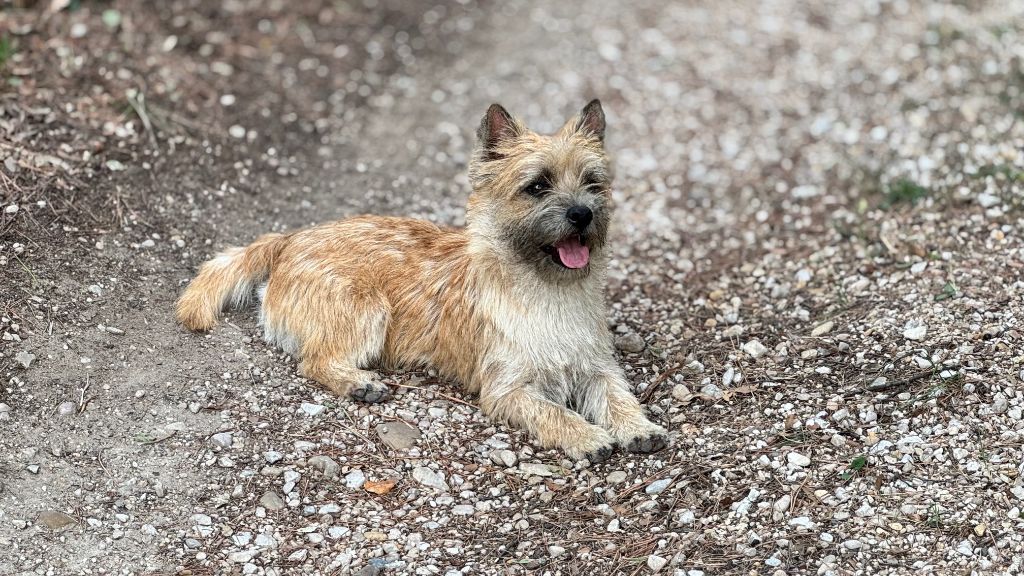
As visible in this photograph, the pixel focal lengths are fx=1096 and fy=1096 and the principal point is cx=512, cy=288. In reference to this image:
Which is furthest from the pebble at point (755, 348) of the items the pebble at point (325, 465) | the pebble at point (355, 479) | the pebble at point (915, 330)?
the pebble at point (325, 465)

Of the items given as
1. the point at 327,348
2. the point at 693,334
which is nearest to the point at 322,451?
the point at 327,348

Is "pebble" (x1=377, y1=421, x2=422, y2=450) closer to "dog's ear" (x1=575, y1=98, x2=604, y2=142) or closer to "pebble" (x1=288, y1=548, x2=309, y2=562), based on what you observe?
"pebble" (x1=288, y1=548, x2=309, y2=562)

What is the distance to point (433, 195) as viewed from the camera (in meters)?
9.69

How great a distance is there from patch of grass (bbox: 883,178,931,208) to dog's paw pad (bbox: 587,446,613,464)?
4.07 m

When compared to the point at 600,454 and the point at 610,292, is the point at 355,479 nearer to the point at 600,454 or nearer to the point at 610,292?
the point at 600,454

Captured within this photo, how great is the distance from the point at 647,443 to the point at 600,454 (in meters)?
0.28

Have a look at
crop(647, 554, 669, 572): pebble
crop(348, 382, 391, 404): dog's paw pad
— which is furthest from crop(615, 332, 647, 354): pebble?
crop(647, 554, 669, 572): pebble

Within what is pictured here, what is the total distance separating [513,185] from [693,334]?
2012mm

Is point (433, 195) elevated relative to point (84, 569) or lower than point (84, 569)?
elevated

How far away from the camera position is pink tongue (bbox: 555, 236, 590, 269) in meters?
6.28

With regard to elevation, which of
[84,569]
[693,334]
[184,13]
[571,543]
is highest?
[184,13]

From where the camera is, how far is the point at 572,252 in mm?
6297

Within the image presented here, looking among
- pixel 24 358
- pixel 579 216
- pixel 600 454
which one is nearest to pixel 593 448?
pixel 600 454

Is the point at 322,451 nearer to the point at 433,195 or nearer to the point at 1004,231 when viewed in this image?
the point at 433,195
